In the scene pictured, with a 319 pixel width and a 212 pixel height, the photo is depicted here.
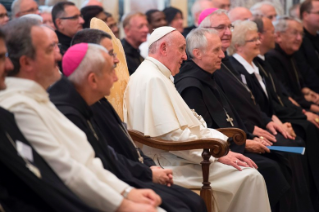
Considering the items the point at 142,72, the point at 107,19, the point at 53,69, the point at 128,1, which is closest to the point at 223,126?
the point at 142,72

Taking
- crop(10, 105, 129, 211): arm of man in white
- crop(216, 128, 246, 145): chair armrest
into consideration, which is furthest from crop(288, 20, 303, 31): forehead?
crop(10, 105, 129, 211): arm of man in white

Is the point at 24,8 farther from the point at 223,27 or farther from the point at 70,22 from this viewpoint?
the point at 223,27

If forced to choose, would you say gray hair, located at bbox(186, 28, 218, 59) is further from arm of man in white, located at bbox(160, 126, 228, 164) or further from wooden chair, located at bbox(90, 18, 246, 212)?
arm of man in white, located at bbox(160, 126, 228, 164)

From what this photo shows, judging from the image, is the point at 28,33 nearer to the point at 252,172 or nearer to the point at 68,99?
the point at 68,99

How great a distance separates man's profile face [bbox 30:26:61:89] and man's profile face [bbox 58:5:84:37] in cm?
428

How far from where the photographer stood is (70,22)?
7336 millimetres

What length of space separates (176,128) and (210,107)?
888 mm

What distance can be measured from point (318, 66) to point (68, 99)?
6.70m

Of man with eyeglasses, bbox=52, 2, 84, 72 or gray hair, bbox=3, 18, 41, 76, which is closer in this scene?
gray hair, bbox=3, 18, 41, 76

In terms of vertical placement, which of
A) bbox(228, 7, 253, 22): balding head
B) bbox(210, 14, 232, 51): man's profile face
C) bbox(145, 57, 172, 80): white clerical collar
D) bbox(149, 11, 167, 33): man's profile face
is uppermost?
bbox(145, 57, 172, 80): white clerical collar

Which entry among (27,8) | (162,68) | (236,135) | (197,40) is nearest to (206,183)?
(236,135)

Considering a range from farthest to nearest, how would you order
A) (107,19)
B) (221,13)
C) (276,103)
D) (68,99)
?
(107,19) → (276,103) → (221,13) → (68,99)

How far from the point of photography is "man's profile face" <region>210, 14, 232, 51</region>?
6250 mm

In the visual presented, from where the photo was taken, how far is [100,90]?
3.40 m
